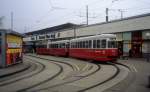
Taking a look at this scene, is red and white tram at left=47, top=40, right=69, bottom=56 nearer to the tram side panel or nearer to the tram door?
the tram door

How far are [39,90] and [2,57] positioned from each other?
11643mm

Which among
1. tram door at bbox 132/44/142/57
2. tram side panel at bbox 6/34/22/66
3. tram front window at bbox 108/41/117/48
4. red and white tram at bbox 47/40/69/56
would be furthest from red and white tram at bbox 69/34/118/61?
red and white tram at bbox 47/40/69/56

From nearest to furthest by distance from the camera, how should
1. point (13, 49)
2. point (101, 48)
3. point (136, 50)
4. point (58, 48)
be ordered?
point (13, 49) < point (101, 48) < point (136, 50) < point (58, 48)

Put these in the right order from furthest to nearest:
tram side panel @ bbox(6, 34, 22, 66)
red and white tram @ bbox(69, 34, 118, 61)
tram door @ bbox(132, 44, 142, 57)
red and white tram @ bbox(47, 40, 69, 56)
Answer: red and white tram @ bbox(47, 40, 69, 56) < tram door @ bbox(132, 44, 142, 57) < red and white tram @ bbox(69, 34, 118, 61) < tram side panel @ bbox(6, 34, 22, 66)

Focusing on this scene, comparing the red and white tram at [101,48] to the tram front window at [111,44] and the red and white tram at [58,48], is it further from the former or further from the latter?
the red and white tram at [58,48]

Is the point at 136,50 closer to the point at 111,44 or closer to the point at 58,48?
the point at 111,44

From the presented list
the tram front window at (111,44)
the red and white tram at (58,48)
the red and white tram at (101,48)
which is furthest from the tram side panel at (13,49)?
the red and white tram at (58,48)

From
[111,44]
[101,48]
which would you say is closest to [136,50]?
[111,44]

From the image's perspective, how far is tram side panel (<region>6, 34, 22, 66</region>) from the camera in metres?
24.8

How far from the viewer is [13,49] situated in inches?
1041

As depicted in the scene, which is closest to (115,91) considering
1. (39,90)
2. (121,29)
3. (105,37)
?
(39,90)

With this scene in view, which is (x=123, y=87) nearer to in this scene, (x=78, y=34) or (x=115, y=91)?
(x=115, y=91)

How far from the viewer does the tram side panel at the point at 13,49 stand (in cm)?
2484

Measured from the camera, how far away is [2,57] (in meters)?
23.8
